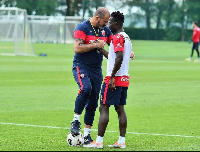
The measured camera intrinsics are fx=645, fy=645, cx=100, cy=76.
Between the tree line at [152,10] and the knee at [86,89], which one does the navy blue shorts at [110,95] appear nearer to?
the knee at [86,89]

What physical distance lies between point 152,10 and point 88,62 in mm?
83158

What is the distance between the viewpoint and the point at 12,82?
71.0ft

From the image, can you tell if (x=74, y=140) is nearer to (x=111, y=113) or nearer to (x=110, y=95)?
(x=110, y=95)

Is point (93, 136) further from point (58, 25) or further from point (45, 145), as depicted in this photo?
point (58, 25)

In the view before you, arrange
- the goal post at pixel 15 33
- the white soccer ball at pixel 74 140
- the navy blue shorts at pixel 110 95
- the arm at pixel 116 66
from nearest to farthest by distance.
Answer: the arm at pixel 116 66 < the navy blue shorts at pixel 110 95 < the white soccer ball at pixel 74 140 < the goal post at pixel 15 33

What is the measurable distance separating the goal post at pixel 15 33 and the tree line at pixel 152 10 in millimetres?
35826

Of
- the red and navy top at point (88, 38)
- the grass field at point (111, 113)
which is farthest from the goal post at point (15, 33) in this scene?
the red and navy top at point (88, 38)

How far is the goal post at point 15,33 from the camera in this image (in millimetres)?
39875

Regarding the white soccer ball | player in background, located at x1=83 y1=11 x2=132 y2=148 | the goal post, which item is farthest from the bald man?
the goal post

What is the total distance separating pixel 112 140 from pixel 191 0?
81.3 metres

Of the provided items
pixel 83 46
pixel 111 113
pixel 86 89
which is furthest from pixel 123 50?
pixel 111 113

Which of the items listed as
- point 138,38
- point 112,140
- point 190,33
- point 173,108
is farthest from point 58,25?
point 112,140

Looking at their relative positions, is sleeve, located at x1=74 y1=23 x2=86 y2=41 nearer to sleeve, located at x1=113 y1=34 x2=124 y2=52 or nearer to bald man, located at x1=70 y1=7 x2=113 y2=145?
bald man, located at x1=70 y1=7 x2=113 y2=145

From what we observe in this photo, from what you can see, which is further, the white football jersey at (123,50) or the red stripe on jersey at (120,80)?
the red stripe on jersey at (120,80)
